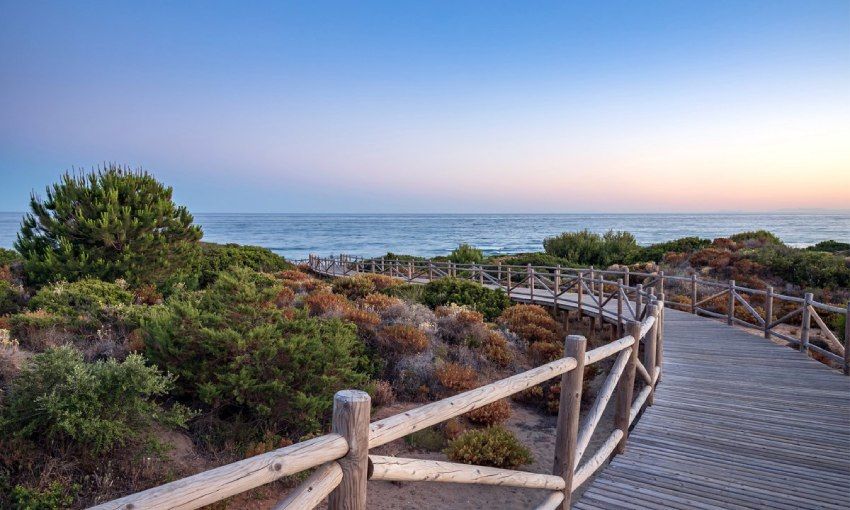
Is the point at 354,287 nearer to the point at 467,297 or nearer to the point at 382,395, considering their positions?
the point at 467,297

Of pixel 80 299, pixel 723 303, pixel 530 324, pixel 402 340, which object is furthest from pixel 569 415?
pixel 723 303

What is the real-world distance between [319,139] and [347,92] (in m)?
7.06

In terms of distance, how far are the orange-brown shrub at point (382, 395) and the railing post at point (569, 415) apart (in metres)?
3.28

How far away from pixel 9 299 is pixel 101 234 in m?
2.33

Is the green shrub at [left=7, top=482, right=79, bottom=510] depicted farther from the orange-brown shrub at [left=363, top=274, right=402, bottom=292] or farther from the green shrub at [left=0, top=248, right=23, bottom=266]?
the green shrub at [left=0, top=248, right=23, bottom=266]

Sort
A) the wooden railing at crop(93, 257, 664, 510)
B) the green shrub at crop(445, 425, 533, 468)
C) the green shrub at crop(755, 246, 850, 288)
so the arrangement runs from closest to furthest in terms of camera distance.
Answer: the wooden railing at crop(93, 257, 664, 510) < the green shrub at crop(445, 425, 533, 468) < the green shrub at crop(755, 246, 850, 288)

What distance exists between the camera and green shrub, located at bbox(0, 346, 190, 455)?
12.0ft

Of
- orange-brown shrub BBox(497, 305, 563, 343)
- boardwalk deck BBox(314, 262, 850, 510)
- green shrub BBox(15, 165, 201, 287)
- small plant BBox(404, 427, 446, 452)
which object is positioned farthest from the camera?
green shrub BBox(15, 165, 201, 287)

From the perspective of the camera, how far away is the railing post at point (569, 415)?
3.27 m

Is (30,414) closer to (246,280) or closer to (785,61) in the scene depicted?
(246,280)

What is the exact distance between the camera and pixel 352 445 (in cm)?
171

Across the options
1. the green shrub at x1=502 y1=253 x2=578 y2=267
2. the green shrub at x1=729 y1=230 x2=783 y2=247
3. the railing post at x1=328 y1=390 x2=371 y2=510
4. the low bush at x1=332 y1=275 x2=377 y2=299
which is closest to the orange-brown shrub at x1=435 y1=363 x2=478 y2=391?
the railing post at x1=328 y1=390 x2=371 y2=510

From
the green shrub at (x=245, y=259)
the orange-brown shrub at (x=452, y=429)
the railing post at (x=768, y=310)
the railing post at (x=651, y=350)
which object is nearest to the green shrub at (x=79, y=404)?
the orange-brown shrub at (x=452, y=429)

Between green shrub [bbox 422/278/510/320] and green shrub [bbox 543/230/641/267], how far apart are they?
1362 centimetres
